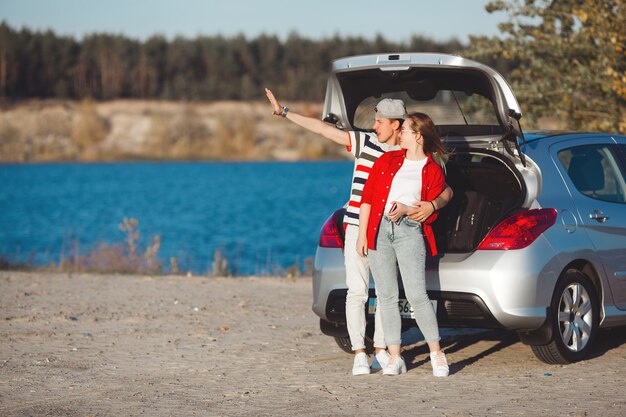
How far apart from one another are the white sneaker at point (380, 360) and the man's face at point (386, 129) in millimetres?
1669

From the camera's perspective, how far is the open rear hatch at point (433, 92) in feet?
28.8

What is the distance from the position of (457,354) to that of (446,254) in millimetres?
1495

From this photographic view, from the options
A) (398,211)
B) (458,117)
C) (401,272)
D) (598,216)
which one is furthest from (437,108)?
(401,272)

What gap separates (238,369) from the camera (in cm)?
916

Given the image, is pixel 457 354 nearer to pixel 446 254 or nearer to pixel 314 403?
pixel 446 254

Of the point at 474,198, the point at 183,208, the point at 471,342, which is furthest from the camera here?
the point at 183,208

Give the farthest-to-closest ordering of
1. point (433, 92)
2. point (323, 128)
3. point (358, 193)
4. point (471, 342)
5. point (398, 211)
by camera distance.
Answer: point (471, 342)
point (433, 92)
point (323, 128)
point (358, 193)
point (398, 211)

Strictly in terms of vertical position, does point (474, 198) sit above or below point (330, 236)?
above

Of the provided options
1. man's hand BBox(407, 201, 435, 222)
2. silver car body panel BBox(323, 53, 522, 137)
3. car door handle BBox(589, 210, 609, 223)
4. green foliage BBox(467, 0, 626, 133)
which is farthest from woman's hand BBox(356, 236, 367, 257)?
green foliage BBox(467, 0, 626, 133)

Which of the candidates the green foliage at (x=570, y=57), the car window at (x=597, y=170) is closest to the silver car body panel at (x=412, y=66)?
the car window at (x=597, y=170)

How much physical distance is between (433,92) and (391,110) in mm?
1115

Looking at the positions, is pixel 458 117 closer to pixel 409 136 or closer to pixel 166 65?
pixel 409 136

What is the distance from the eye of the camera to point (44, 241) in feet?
121

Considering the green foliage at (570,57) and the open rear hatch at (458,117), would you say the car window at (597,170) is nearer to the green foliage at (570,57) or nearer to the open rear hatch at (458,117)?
the open rear hatch at (458,117)
